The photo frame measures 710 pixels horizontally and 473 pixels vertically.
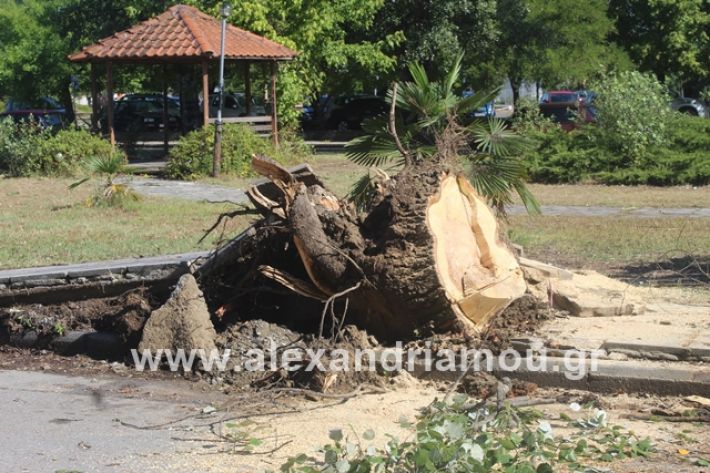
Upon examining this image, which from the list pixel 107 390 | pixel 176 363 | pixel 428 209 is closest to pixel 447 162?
pixel 428 209

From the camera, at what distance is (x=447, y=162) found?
778cm

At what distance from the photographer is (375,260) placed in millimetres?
7074

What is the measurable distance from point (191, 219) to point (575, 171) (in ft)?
29.2

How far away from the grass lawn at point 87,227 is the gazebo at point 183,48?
542 centimetres

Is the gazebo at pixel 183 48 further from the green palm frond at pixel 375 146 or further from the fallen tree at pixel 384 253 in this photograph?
the fallen tree at pixel 384 253

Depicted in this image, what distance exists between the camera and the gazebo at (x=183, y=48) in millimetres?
23156

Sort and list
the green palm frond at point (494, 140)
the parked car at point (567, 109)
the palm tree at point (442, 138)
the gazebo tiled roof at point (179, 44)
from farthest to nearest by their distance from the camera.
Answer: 1. the parked car at point (567, 109)
2. the gazebo tiled roof at point (179, 44)
3. the green palm frond at point (494, 140)
4. the palm tree at point (442, 138)

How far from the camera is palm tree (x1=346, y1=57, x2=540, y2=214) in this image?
8.34 metres

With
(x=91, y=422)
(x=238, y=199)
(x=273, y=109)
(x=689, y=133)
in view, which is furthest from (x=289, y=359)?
(x=273, y=109)

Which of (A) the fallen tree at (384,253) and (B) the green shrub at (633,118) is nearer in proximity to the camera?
(A) the fallen tree at (384,253)

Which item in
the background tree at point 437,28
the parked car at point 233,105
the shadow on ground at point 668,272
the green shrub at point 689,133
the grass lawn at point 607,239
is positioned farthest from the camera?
the parked car at point 233,105

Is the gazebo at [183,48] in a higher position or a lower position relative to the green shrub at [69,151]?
higher

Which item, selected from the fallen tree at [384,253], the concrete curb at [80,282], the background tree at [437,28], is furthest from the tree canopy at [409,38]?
the fallen tree at [384,253]

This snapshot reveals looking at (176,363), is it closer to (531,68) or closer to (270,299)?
(270,299)
